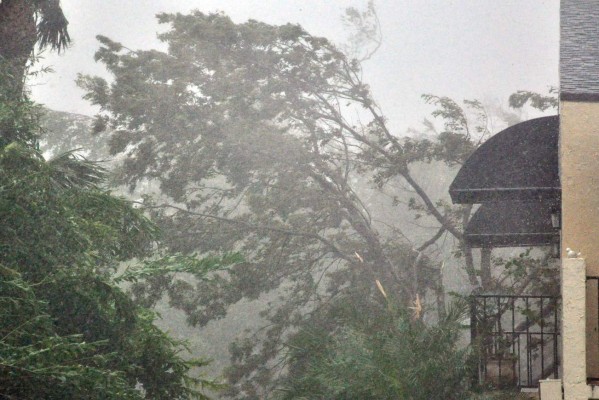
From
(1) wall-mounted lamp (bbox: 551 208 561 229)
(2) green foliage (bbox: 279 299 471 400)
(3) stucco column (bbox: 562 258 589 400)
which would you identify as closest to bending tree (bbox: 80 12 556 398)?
(2) green foliage (bbox: 279 299 471 400)

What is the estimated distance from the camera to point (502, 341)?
345 inches

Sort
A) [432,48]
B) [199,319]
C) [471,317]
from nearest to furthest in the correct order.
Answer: [471,317]
[199,319]
[432,48]

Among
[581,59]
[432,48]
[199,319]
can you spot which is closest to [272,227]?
[199,319]

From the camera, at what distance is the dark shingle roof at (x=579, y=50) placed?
789cm

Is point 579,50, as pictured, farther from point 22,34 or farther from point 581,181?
point 22,34

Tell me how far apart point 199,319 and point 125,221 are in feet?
23.7

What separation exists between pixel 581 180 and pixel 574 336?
1.98 m

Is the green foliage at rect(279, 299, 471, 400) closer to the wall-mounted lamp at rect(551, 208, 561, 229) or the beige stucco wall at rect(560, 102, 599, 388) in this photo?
the wall-mounted lamp at rect(551, 208, 561, 229)

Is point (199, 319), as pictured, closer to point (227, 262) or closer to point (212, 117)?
point (212, 117)

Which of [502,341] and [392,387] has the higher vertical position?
[502,341]

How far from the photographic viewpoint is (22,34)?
11094 mm

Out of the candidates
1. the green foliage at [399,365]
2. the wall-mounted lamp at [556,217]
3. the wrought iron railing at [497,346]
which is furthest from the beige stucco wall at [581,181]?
the green foliage at [399,365]

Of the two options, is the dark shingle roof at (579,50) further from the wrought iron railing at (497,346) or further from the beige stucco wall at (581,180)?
the wrought iron railing at (497,346)

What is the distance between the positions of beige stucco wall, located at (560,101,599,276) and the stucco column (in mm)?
1428
